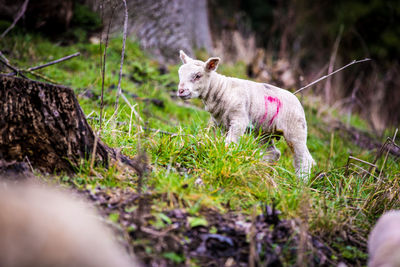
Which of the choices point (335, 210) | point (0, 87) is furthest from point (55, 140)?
point (335, 210)

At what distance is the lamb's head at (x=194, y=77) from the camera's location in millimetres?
3291

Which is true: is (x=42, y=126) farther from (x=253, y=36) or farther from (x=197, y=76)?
(x=253, y=36)

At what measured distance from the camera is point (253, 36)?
992 cm

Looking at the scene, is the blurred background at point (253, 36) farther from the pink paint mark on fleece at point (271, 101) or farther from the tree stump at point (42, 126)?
the tree stump at point (42, 126)

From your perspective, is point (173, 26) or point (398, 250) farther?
point (173, 26)

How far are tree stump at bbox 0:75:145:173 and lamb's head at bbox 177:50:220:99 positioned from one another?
120 cm

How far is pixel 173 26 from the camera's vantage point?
7.45 metres

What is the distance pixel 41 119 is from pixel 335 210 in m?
2.28

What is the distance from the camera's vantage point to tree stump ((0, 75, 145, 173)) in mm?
2160

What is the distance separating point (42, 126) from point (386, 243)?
2.27 metres

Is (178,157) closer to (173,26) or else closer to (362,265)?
(362,265)

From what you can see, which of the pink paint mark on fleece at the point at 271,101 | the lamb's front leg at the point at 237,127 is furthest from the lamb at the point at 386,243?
the pink paint mark on fleece at the point at 271,101

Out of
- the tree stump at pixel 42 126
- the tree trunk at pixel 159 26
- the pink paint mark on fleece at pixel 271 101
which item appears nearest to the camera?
the tree stump at pixel 42 126

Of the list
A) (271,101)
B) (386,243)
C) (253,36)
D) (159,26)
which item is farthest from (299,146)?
(253,36)
